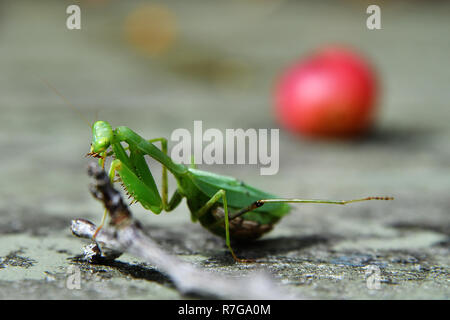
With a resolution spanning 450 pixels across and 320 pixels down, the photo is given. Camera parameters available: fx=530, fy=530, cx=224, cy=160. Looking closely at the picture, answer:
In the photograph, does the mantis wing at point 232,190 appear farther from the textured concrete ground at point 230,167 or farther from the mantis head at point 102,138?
the mantis head at point 102,138

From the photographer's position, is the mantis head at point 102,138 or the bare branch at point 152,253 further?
the mantis head at point 102,138

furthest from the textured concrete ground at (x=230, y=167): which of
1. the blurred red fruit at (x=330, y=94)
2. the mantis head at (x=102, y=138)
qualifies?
the mantis head at (x=102, y=138)

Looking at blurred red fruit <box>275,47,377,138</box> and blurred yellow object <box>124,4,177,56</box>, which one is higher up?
blurred yellow object <box>124,4,177,56</box>

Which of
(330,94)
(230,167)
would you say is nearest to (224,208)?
(230,167)

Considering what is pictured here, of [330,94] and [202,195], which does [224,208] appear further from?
[330,94]

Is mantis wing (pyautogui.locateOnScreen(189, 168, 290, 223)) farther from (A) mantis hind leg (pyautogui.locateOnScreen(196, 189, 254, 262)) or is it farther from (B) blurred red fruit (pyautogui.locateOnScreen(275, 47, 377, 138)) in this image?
(B) blurred red fruit (pyautogui.locateOnScreen(275, 47, 377, 138))

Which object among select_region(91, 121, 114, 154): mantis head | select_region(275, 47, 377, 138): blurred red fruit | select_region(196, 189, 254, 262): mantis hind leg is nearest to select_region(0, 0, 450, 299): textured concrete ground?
select_region(196, 189, 254, 262): mantis hind leg
